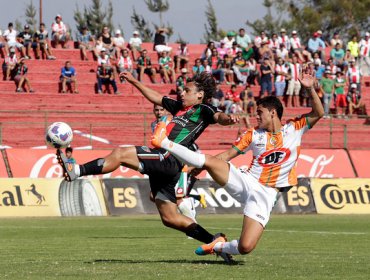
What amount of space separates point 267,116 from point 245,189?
3.18 ft

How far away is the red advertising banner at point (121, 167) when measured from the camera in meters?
31.9

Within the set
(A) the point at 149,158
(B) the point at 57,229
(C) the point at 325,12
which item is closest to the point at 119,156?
(A) the point at 149,158

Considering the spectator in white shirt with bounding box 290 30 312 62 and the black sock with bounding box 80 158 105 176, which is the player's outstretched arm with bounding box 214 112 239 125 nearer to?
the black sock with bounding box 80 158 105 176

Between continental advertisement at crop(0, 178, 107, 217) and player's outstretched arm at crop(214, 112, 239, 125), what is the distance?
14.8 meters

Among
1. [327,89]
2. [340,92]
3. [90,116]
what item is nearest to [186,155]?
[90,116]

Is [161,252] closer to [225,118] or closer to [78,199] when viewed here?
[225,118]

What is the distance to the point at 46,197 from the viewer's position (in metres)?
27.2

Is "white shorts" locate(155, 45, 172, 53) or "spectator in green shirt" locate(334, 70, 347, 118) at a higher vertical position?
"white shorts" locate(155, 45, 172, 53)

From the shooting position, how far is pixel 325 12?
283 ft

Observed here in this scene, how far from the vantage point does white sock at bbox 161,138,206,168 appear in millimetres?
A: 11070

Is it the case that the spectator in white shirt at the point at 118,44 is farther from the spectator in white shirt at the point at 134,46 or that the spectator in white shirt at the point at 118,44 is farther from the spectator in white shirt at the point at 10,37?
the spectator in white shirt at the point at 10,37

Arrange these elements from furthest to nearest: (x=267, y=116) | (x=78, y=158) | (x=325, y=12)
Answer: (x=325, y=12), (x=78, y=158), (x=267, y=116)

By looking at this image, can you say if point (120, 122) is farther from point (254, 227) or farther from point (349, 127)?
point (254, 227)

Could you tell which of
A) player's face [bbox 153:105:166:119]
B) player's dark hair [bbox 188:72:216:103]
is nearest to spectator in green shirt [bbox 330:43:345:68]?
player's face [bbox 153:105:166:119]
